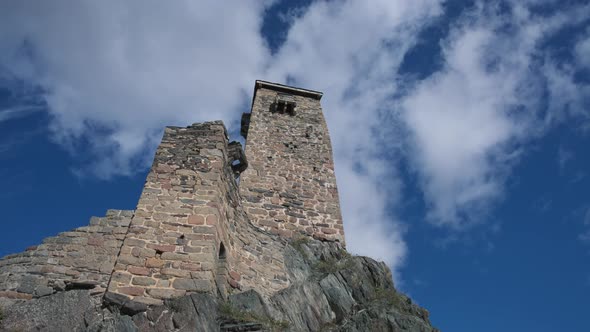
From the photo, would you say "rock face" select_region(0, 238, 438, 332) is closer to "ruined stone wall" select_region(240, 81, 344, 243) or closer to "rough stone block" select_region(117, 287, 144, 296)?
"rough stone block" select_region(117, 287, 144, 296)

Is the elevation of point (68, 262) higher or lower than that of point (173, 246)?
lower

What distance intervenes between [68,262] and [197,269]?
2192 mm

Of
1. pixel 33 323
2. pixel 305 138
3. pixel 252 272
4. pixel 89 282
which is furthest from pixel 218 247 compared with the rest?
pixel 305 138

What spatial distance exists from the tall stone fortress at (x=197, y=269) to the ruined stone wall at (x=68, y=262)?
18mm

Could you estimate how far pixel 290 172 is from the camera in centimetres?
1462

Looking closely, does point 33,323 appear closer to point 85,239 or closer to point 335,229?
point 85,239

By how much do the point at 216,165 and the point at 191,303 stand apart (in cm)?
295

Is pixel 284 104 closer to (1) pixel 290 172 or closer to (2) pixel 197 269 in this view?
(1) pixel 290 172

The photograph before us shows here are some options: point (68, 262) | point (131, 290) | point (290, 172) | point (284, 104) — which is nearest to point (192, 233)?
point (131, 290)

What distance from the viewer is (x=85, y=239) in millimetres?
7621

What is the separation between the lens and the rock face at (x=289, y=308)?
630 cm

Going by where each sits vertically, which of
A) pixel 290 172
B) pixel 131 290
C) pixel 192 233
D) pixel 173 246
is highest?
pixel 290 172

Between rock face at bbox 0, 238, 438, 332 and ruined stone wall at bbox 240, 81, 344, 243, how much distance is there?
3.85 ft

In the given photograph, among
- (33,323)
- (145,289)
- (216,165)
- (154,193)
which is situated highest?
(216,165)
